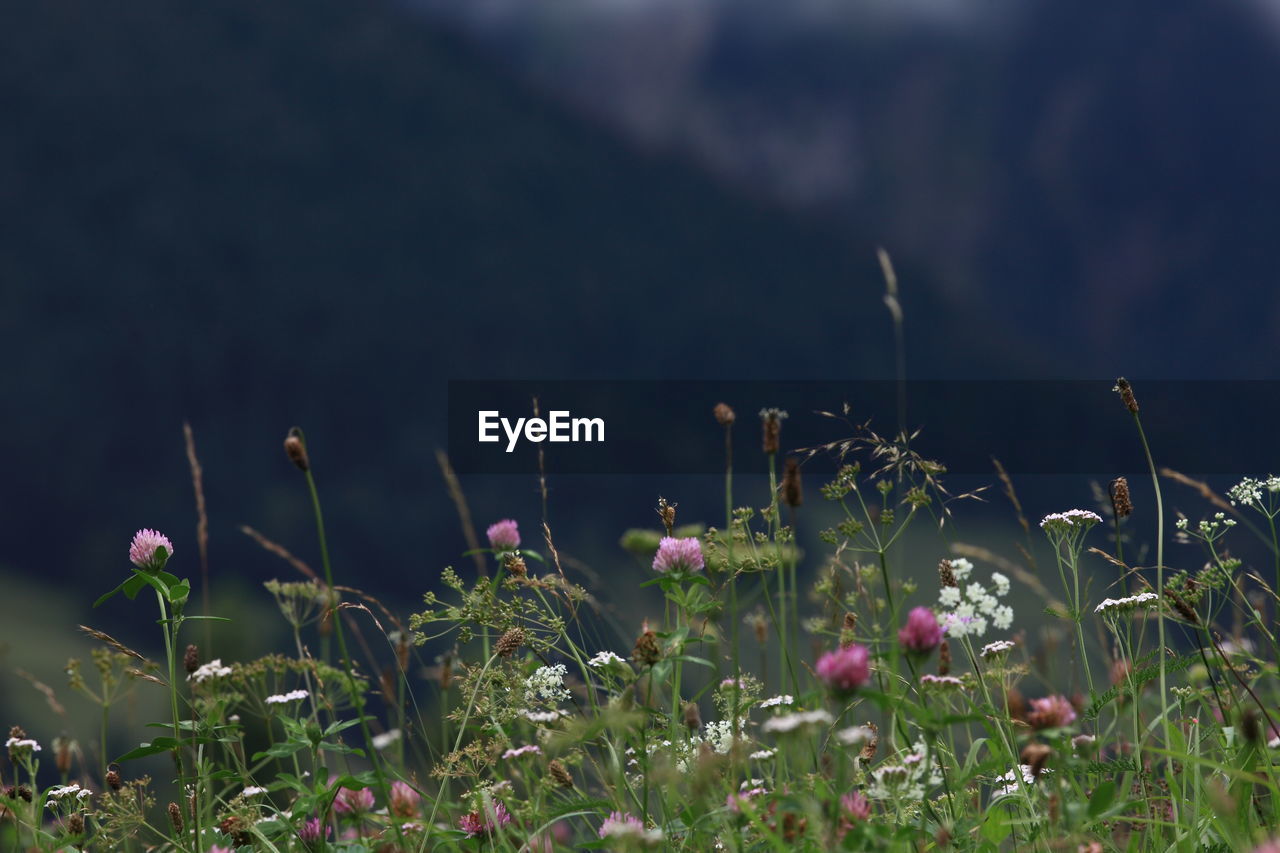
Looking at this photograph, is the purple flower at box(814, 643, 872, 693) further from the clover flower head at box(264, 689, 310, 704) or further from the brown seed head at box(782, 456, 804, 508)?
the clover flower head at box(264, 689, 310, 704)

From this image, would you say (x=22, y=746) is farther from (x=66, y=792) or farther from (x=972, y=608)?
(x=972, y=608)

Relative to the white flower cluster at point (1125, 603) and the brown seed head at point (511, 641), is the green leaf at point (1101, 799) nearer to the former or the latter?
the white flower cluster at point (1125, 603)

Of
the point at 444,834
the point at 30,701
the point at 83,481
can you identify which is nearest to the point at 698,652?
the point at 444,834

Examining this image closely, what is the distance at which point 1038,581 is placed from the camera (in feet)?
9.84

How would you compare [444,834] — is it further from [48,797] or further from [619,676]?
[48,797]

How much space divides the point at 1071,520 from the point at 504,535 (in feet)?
5.11

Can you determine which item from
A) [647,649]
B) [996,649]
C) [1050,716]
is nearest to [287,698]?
[647,649]

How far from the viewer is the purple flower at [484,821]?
264cm

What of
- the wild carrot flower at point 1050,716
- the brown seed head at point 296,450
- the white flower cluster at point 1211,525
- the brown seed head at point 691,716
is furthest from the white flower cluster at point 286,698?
the white flower cluster at point 1211,525

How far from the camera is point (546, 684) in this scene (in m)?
2.85

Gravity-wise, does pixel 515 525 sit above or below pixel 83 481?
below

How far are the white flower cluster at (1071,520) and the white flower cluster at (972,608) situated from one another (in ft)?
1.40

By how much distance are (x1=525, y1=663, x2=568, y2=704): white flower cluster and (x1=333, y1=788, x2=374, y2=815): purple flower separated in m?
0.59

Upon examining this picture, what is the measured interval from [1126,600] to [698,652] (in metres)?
1.05
